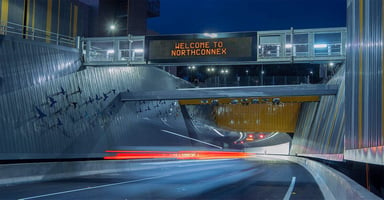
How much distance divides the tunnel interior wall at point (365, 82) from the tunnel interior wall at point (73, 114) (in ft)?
51.8

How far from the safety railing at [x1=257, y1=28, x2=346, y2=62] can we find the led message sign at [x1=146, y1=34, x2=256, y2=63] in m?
1.04

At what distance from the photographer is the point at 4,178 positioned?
19312mm

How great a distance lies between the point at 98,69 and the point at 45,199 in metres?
22.3

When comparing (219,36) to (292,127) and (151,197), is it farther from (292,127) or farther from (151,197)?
(292,127)

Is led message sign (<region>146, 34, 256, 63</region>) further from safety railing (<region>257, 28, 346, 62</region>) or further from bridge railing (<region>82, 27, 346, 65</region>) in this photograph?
safety railing (<region>257, 28, 346, 62</region>)

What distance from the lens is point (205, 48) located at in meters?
30.0

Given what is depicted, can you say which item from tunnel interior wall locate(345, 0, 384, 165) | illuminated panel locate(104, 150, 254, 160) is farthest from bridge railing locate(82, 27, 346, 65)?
tunnel interior wall locate(345, 0, 384, 165)

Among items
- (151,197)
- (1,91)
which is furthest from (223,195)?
(1,91)

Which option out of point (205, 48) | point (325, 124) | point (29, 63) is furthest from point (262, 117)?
point (29, 63)

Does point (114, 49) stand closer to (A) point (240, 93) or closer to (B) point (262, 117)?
(A) point (240, 93)

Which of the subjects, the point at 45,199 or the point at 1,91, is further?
the point at 1,91

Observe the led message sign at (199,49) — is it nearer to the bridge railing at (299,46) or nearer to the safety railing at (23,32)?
the bridge railing at (299,46)

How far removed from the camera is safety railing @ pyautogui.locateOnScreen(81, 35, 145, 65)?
32.6 m

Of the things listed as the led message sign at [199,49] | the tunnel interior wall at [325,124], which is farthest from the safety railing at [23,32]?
the tunnel interior wall at [325,124]
